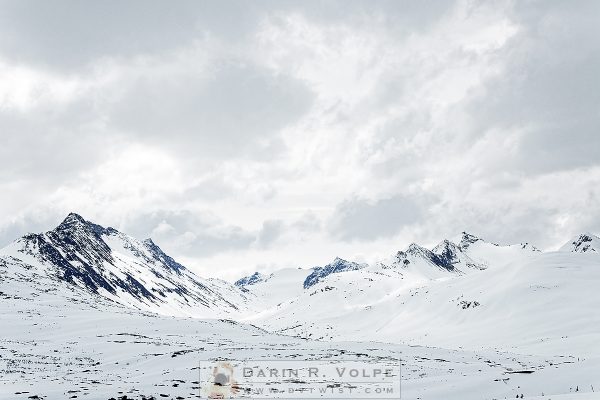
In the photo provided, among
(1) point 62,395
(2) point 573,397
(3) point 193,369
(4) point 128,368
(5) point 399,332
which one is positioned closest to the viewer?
(2) point 573,397

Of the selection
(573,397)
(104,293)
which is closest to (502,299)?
(573,397)

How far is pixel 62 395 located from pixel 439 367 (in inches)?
1183

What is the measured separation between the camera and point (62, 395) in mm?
28094

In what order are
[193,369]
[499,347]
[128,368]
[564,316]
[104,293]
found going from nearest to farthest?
[193,369], [128,368], [499,347], [564,316], [104,293]

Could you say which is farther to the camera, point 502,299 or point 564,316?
point 502,299

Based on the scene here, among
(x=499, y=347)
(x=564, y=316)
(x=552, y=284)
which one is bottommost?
(x=499, y=347)

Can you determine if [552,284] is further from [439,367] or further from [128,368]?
[128,368]
